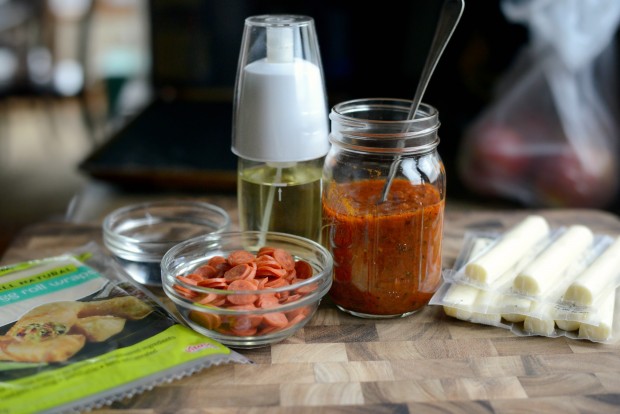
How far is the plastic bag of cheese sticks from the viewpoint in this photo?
2.26ft

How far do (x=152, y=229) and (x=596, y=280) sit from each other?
0.59 m

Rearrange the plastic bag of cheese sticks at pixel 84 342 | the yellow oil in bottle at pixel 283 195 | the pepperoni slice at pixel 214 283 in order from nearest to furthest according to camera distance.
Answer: the plastic bag of cheese sticks at pixel 84 342
the pepperoni slice at pixel 214 283
the yellow oil in bottle at pixel 283 195

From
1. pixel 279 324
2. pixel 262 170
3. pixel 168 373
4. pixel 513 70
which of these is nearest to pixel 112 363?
pixel 168 373

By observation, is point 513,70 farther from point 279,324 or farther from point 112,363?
point 112,363

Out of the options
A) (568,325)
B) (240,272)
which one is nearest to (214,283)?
(240,272)

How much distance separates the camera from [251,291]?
766 mm

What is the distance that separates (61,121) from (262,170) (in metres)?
2.54

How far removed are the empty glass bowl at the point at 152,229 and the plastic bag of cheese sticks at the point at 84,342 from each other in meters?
0.03

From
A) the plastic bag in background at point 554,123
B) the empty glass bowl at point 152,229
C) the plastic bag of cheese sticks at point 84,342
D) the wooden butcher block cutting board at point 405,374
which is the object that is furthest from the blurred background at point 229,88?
the wooden butcher block cutting board at point 405,374

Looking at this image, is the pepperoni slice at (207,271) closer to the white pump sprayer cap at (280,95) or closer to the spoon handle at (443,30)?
the white pump sprayer cap at (280,95)

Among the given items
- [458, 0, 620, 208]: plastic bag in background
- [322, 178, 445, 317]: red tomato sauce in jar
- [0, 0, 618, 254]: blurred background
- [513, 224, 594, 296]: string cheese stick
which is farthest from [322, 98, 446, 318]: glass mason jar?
[458, 0, 620, 208]: plastic bag in background

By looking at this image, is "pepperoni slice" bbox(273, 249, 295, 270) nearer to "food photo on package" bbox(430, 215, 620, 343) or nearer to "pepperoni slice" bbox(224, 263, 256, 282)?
"pepperoni slice" bbox(224, 263, 256, 282)

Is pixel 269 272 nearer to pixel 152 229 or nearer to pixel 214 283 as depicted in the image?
pixel 214 283

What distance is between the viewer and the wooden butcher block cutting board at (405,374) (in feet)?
2.33
